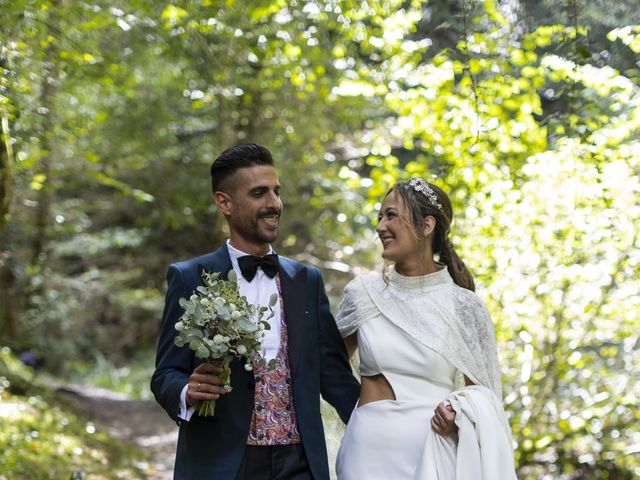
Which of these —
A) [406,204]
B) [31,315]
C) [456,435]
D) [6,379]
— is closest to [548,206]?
[406,204]

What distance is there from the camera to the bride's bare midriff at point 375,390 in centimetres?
372

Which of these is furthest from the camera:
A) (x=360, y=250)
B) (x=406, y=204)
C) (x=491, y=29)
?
(x=360, y=250)

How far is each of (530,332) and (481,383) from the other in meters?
3.16

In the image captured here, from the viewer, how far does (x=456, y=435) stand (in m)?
3.49

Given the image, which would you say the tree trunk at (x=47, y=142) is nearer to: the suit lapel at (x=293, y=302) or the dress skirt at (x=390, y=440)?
the suit lapel at (x=293, y=302)

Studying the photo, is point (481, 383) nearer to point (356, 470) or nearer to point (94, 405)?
point (356, 470)

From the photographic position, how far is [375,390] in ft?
12.3

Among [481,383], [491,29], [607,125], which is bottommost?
[481,383]

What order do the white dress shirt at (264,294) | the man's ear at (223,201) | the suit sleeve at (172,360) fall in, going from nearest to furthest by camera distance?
the suit sleeve at (172,360) < the white dress shirt at (264,294) < the man's ear at (223,201)

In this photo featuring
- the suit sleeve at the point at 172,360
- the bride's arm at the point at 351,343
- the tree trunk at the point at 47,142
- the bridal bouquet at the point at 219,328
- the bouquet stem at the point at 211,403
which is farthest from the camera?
the tree trunk at the point at 47,142

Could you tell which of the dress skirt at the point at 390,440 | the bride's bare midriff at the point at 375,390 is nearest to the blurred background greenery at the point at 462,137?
the bride's bare midriff at the point at 375,390

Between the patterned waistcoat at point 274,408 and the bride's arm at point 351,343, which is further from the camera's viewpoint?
the bride's arm at point 351,343

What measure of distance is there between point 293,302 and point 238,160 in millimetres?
635

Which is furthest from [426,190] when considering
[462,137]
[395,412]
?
[462,137]
